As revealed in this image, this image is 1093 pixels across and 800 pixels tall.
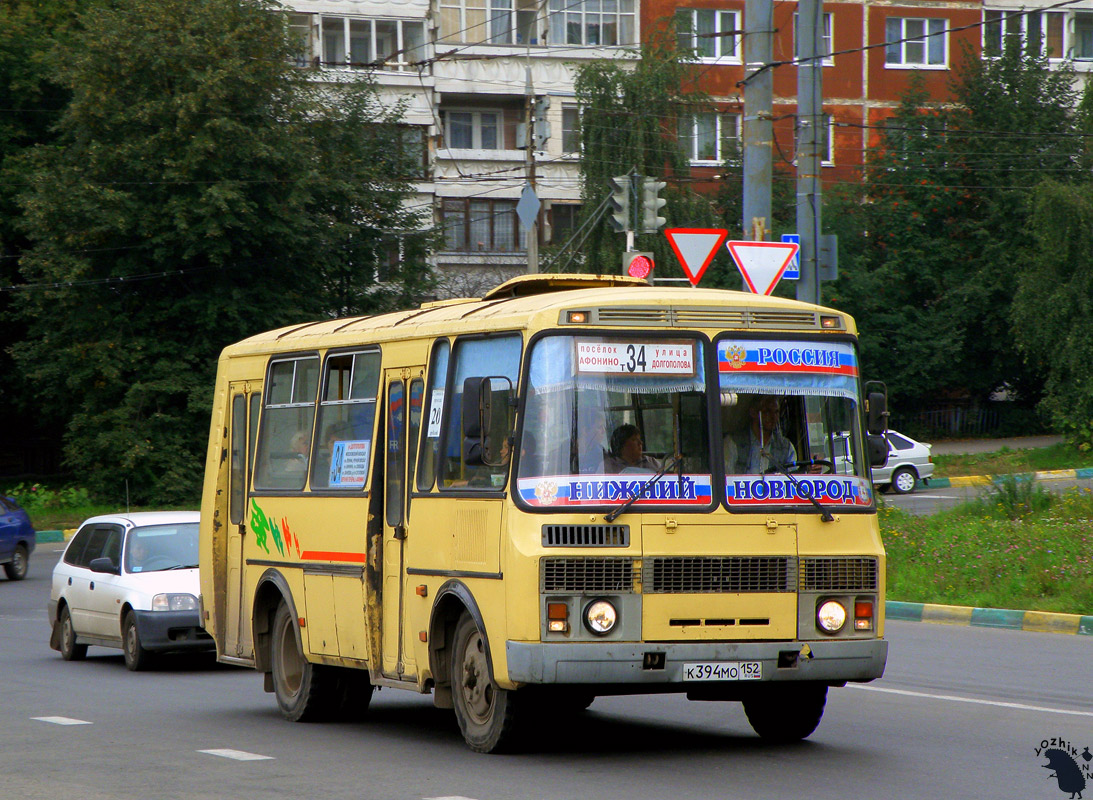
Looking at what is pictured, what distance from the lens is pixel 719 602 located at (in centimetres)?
854

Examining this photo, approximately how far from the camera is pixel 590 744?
960 centimetres

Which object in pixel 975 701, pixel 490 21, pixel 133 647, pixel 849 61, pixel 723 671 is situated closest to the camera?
pixel 723 671

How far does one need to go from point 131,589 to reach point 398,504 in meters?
6.66

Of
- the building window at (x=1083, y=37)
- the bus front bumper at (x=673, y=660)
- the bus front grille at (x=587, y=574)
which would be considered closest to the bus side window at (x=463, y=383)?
the bus front grille at (x=587, y=574)

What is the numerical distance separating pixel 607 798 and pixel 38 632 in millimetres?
14121

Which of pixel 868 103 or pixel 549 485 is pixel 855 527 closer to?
pixel 549 485

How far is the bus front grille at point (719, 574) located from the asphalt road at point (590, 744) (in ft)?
3.16

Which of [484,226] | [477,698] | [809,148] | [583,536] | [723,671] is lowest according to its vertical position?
[477,698]

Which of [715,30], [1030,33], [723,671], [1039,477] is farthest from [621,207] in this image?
[1030,33]

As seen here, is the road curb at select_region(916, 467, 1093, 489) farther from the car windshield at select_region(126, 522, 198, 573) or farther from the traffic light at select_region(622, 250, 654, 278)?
the car windshield at select_region(126, 522, 198, 573)

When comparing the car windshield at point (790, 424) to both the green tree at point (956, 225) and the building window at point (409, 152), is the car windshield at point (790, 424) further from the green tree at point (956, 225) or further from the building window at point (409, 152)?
the green tree at point (956, 225)

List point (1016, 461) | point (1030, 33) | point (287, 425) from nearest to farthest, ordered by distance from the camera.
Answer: point (287, 425)
point (1016, 461)
point (1030, 33)

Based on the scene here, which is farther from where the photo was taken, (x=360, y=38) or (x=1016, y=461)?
(x=360, y=38)

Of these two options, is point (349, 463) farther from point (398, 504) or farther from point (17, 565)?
point (17, 565)
